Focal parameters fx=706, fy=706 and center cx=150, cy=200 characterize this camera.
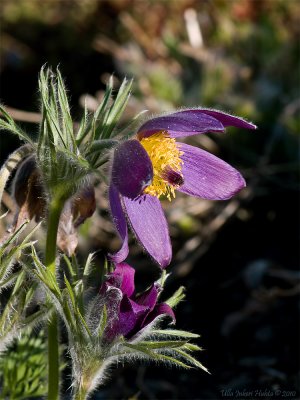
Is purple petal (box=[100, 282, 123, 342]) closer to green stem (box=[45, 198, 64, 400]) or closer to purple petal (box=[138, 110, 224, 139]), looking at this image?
green stem (box=[45, 198, 64, 400])

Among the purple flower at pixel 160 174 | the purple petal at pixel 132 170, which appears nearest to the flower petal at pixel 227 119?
the purple flower at pixel 160 174

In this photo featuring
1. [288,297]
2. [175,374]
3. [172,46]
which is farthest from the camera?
[172,46]

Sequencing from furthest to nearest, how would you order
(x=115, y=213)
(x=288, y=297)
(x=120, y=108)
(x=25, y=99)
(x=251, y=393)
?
(x=25, y=99)
(x=288, y=297)
(x=251, y=393)
(x=120, y=108)
(x=115, y=213)

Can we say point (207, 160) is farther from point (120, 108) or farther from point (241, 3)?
point (241, 3)

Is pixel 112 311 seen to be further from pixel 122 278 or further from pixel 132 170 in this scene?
pixel 132 170

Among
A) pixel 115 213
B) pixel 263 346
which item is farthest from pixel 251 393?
pixel 115 213

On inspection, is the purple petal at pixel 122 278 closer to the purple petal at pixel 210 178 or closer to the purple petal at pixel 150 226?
the purple petal at pixel 150 226
